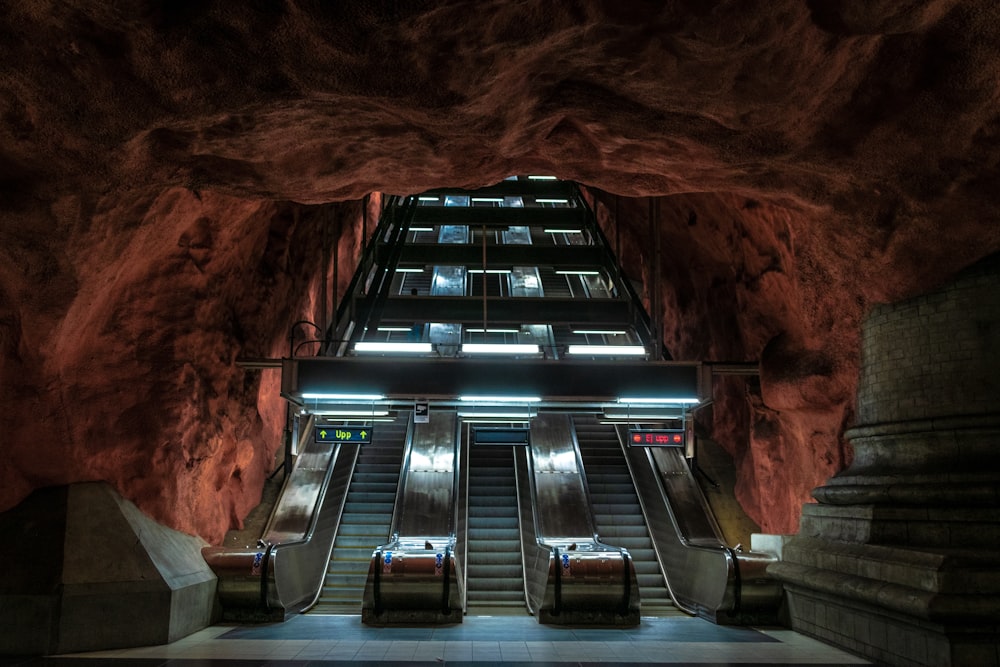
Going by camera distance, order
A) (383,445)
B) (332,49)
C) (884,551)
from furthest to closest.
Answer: (383,445), (884,551), (332,49)

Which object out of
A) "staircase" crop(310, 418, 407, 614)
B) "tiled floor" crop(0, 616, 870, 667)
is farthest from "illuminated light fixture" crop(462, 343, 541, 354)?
"staircase" crop(310, 418, 407, 614)

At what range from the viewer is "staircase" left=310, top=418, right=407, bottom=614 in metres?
10.9

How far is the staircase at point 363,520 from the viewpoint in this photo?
1092 cm

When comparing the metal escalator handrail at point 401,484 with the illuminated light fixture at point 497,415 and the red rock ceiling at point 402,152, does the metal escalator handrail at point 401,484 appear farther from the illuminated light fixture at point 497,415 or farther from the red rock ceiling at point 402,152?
the red rock ceiling at point 402,152

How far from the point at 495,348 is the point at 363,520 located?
179 inches

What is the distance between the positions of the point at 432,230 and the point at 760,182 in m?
17.0

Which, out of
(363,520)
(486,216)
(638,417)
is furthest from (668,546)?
(486,216)

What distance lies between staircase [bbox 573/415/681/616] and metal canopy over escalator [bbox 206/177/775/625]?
0.03m

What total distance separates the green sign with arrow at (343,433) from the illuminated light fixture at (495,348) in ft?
6.42

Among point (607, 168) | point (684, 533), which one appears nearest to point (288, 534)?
point (684, 533)

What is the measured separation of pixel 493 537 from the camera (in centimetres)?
1218

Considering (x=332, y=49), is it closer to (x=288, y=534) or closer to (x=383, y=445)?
(x=288, y=534)

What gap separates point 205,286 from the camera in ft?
31.5

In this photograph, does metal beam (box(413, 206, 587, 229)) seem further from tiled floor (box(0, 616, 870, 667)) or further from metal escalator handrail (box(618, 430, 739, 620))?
tiled floor (box(0, 616, 870, 667))
